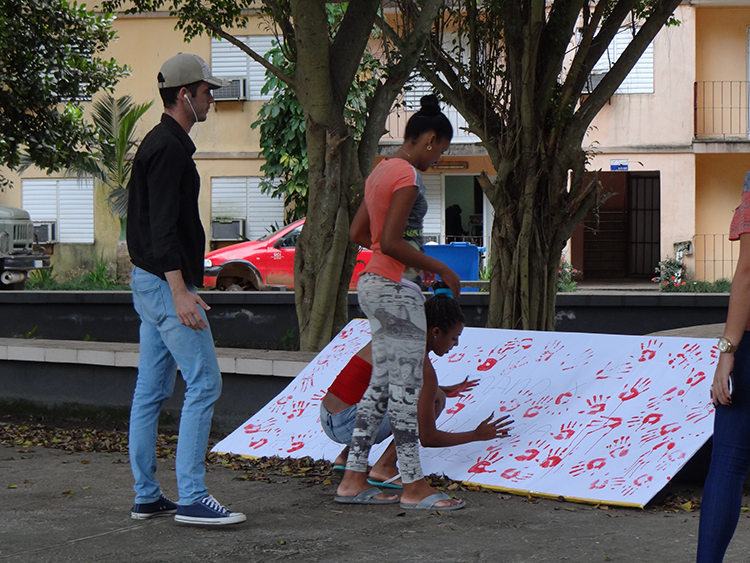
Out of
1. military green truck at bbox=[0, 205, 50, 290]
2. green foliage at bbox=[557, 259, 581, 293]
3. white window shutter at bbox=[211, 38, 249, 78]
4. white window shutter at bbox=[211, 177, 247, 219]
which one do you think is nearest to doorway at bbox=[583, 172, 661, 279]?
green foliage at bbox=[557, 259, 581, 293]

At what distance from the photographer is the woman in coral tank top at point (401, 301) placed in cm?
412

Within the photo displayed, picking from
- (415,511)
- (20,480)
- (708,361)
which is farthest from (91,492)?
(708,361)

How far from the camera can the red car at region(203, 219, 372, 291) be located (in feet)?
54.4

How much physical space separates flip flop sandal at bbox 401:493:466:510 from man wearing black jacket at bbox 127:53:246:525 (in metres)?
0.77

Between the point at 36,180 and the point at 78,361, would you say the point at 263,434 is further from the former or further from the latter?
the point at 36,180

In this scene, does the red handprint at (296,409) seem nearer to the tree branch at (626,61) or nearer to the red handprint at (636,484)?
the red handprint at (636,484)

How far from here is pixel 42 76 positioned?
10.4m

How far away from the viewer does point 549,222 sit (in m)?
7.54

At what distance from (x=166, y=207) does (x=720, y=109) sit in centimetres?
2022

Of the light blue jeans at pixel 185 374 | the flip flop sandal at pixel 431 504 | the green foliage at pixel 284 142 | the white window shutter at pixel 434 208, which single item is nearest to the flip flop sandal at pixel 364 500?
the flip flop sandal at pixel 431 504

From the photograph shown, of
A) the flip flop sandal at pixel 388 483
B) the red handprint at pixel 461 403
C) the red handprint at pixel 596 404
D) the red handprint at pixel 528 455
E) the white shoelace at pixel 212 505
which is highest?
the red handprint at pixel 596 404

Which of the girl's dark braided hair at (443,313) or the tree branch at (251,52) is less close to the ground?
the tree branch at (251,52)

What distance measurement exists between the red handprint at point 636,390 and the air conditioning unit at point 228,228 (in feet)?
59.2

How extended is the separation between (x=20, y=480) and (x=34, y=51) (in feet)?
21.6
